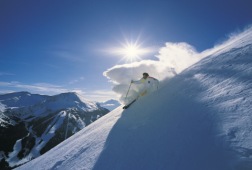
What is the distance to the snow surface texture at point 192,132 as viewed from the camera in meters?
4.57

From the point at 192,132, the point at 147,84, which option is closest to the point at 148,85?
the point at 147,84

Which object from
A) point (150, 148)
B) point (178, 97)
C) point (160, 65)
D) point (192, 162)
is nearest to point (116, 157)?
point (150, 148)

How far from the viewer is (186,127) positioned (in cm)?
633

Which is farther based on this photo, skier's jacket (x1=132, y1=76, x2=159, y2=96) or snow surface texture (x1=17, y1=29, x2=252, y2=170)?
skier's jacket (x1=132, y1=76, x2=159, y2=96)

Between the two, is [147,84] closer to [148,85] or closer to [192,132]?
[148,85]

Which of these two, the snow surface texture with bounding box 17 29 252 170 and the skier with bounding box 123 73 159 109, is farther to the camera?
the skier with bounding box 123 73 159 109

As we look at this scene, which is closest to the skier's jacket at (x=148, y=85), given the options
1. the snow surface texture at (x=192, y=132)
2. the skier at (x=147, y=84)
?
the skier at (x=147, y=84)

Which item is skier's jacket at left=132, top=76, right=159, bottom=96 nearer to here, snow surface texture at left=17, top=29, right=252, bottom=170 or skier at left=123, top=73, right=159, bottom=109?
skier at left=123, top=73, right=159, bottom=109

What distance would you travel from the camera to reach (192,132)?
19.1ft

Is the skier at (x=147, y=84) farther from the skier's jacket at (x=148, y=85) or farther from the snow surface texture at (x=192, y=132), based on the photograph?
the snow surface texture at (x=192, y=132)

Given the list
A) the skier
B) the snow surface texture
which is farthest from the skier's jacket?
the snow surface texture

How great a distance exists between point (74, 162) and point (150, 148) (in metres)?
3.64

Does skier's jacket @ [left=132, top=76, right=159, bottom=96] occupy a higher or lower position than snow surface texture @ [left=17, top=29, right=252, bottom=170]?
higher

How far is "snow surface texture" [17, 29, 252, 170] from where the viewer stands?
457 centimetres
